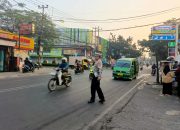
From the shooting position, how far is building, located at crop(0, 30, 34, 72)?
31523mm

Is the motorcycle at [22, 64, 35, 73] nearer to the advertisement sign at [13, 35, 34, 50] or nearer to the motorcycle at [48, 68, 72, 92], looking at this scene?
the advertisement sign at [13, 35, 34, 50]

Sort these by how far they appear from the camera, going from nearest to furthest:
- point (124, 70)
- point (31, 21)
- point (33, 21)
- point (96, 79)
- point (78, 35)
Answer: point (96, 79), point (124, 70), point (33, 21), point (31, 21), point (78, 35)

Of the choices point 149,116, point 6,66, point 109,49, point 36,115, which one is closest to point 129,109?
point 149,116

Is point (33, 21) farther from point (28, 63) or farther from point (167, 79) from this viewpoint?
point (167, 79)

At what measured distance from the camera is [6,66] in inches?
1276

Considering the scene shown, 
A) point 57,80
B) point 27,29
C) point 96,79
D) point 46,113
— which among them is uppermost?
point 27,29

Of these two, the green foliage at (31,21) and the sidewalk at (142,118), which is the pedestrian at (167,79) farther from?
the green foliage at (31,21)

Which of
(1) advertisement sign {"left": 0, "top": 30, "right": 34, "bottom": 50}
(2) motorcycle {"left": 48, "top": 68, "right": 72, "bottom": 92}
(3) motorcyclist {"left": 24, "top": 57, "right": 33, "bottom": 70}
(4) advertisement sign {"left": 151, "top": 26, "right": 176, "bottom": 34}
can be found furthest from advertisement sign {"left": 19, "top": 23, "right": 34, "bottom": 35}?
(2) motorcycle {"left": 48, "top": 68, "right": 72, "bottom": 92}

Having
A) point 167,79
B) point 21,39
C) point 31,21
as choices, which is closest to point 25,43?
point 21,39

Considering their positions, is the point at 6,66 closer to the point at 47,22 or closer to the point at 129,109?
the point at 129,109

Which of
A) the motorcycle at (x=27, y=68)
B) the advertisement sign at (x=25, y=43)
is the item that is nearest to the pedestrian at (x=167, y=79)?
the motorcycle at (x=27, y=68)

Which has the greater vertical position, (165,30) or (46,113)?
(165,30)

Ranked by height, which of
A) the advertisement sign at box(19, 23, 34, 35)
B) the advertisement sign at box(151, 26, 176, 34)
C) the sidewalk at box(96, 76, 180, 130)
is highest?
the advertisement sign at box(19, 23, 34, 35)

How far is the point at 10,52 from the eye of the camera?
110 feet
